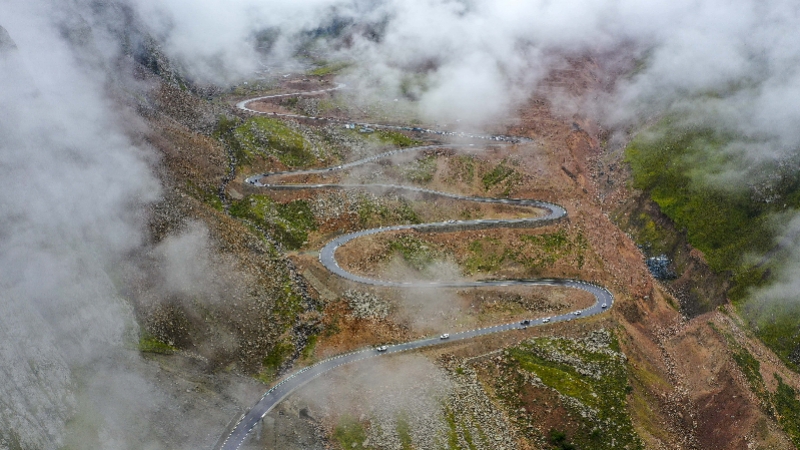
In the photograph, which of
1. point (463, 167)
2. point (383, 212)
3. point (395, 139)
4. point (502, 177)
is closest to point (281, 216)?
point (383, 212)

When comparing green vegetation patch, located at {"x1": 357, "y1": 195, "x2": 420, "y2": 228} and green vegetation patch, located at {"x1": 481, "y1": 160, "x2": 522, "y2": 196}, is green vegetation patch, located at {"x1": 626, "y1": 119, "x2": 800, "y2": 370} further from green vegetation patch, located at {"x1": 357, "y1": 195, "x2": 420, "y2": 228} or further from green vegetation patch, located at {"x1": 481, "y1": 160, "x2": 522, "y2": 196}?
green vegetation patch, located at {"x1": 357, "y1": 195, "x2": 420, "y2": 228}

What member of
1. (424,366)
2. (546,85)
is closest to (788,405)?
(424,366)

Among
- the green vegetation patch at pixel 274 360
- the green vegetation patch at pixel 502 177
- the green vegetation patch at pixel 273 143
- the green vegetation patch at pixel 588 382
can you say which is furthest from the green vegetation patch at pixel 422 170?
the green vegetation patch at pixel 274 360

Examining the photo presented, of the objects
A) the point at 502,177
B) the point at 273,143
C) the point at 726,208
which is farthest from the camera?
the point at 502,177

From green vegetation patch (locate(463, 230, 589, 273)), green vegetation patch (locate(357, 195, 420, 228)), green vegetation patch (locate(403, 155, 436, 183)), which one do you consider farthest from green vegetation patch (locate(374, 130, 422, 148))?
green vegetation patch (locate(463, 230, 589, 273))

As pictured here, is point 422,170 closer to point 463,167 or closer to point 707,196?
point 463,167

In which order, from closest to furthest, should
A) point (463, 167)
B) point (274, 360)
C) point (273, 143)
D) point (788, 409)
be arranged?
point (274, 360) < point (788, 409) < point (273, 143) < point (463, 167)

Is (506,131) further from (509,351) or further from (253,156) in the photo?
(509,351)

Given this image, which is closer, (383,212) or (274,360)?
(274,360)
